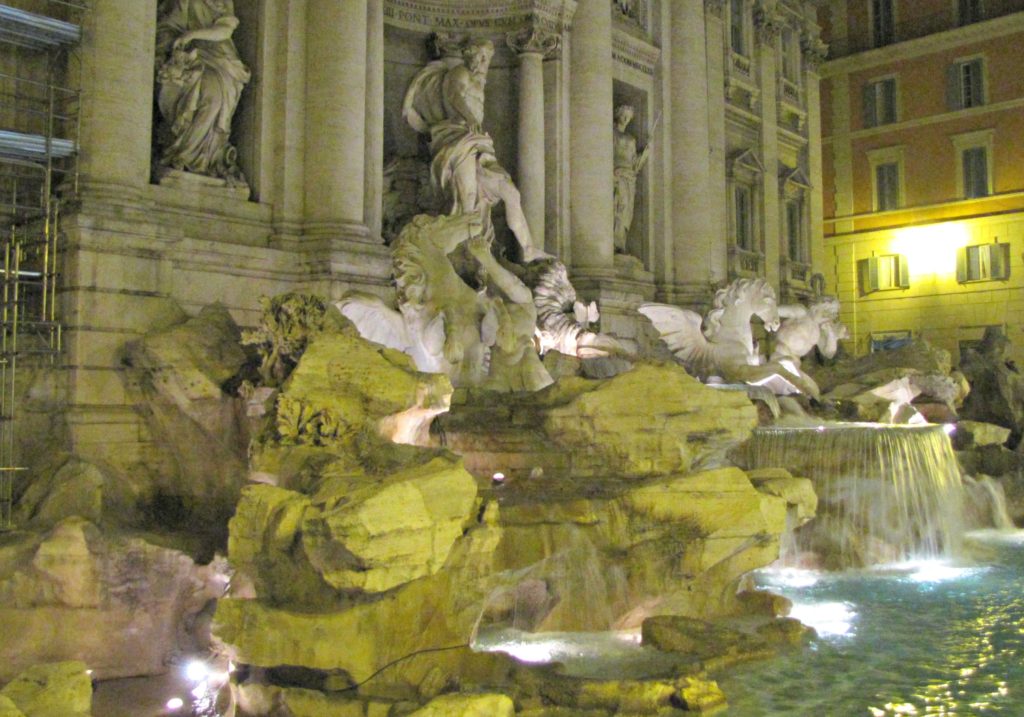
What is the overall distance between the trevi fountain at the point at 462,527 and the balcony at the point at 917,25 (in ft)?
53.1

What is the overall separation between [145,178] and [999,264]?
20.9 m

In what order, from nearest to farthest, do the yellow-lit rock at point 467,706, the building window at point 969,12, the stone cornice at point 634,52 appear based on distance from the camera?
the yellow-lit rock at point 467,706 < the stone cornice at point 634,52 < the building window at point 969,12

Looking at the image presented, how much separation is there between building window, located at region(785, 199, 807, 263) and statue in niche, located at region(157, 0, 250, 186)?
13941 millimetres

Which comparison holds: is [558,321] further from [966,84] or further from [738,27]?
[966,84]

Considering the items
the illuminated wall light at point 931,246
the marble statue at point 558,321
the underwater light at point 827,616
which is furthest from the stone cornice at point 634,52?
the illuminated wall light at point 931,246

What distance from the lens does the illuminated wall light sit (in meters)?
24.8

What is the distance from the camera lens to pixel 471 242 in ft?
34.4

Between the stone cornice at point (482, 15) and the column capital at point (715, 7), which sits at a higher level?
the column capital at point (715, 7)

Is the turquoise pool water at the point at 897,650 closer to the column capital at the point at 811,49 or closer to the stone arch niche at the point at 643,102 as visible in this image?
the stone arch niche at the point at 643,102

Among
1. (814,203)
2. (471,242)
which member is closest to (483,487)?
(471,242)

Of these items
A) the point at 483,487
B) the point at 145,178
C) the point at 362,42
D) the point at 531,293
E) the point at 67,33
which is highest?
the point at 362,42

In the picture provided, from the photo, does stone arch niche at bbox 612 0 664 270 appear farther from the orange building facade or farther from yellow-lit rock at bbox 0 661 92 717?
yellow-lit rock at bbox 0 661 92 717

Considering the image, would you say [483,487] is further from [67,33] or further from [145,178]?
[67,33]

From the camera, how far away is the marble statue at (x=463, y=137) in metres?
12.3
